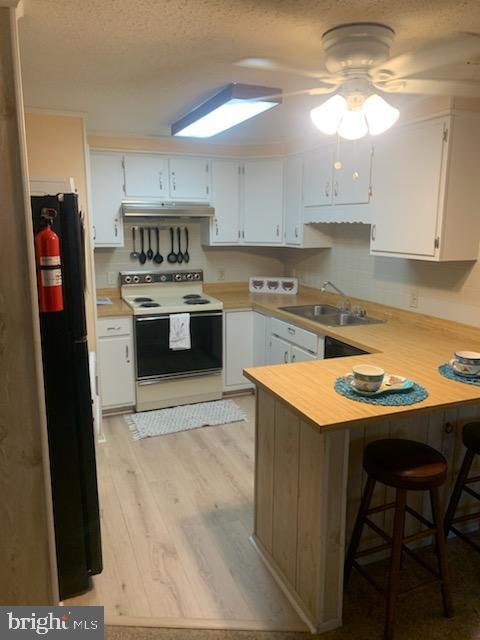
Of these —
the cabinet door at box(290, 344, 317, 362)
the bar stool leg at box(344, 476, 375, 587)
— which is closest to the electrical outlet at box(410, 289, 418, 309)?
the cabinet door at box(290, 344, 317, 362)

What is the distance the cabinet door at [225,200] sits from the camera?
4.54 m

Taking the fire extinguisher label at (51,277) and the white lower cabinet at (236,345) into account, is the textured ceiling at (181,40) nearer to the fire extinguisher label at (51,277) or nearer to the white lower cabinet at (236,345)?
the fire extinguisher label at (51,277)

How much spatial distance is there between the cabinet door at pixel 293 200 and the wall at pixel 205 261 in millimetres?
683

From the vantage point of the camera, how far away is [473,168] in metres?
2.85

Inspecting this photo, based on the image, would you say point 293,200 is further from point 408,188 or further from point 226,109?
point 226,109

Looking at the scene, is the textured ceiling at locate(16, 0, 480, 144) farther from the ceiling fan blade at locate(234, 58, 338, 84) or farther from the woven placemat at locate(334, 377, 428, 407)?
the woven placemat at locate(334, 377, 428, 407)

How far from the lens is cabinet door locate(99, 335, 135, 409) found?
4.00 metres

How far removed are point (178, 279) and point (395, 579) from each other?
3.39 metres

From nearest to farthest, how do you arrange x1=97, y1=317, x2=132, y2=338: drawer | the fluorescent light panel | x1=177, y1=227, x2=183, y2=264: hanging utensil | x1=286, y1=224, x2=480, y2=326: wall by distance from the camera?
the fluorescent light panel → x1=286, y1=224, x2=480, y2=326: wall → x1=97, y1=317, x2=132, y2=338: drawer → x1=177, y1=227, x2=183, y2=264: hanging utensil

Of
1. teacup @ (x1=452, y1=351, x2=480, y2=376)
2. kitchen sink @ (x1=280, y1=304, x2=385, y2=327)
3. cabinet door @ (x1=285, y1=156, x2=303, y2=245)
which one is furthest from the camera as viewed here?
cabinet door @ (x1=285, y1=156, x2=303, y2=245)

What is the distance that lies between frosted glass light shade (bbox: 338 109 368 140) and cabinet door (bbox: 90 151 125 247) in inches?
104

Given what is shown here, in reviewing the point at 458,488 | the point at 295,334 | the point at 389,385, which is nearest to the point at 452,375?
the point at 389,385

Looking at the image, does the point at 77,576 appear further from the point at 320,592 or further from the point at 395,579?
the point at 395,579

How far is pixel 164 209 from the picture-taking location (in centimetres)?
424
